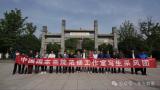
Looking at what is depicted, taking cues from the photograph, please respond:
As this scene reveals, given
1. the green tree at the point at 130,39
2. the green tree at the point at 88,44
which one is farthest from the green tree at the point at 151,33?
the green tree at the point at 88,44

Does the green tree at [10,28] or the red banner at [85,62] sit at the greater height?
the green tree at [10,28]

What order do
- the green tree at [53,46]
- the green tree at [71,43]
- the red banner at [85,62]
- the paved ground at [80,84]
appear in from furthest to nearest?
the green tree at [71,43], the green tree at [53,46], the red banner at [85,62], the paved ground at [80,84]

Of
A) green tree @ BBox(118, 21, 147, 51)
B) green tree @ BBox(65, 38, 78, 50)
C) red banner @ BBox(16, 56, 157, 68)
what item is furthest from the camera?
green tree @ BBox(65, 38, 78, 50)

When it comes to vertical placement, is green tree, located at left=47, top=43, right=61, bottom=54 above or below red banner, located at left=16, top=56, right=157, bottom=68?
above

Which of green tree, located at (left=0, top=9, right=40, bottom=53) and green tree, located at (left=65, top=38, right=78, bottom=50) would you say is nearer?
green tree, located at (left=0, top=9, right=40, bottom=53)

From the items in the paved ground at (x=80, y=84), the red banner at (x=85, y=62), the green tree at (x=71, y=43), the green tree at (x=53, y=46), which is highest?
the green tree at (x=71, y=43)

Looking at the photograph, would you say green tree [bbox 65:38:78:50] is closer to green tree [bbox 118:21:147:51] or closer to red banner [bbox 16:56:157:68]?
green tree [bbox 118:21:147:51]

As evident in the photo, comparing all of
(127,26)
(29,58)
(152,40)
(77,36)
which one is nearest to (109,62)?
(29,58)

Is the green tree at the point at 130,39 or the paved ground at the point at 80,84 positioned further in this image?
→ the green tree at the point at 130,39

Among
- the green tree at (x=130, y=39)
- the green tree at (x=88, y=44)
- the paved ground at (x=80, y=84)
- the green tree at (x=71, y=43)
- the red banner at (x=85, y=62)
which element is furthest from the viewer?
the green tree at (x=71, y=43)

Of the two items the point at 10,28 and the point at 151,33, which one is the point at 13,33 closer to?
the point at 10,28

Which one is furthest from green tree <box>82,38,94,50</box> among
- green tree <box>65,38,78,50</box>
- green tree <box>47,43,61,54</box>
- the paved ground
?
the paved ground

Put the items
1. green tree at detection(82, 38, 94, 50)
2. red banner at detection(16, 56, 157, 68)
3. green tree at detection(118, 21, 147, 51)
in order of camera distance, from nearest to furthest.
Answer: red banner at detection(16, 56, 157, 68) → green tree at detection(118, 21, 147, 51) → green tree at detection(82, 38, 94, 50)

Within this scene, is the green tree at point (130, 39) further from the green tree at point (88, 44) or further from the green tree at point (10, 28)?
the green tree at point (10, 28)
